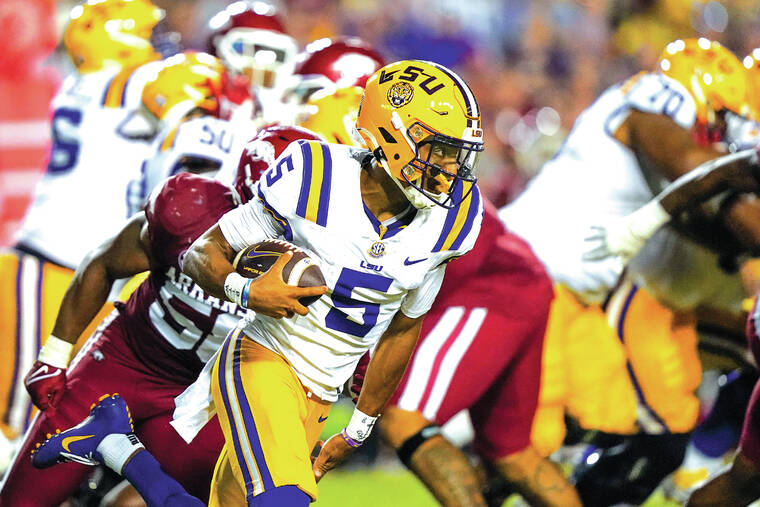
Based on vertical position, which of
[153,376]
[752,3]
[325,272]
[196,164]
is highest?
[325,272]

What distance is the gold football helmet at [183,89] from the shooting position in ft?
14.4

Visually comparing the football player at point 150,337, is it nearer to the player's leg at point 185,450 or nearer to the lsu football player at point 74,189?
the player's leg at point 185,450

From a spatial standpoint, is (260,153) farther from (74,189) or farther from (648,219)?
(74,189)

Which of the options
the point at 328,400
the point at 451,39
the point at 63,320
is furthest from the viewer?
the point at 451,39

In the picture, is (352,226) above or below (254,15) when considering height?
above

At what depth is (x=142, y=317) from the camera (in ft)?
11.1

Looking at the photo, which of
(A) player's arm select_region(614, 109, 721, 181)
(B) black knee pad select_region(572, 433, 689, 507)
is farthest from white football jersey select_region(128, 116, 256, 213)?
(B) black knee pad select_region(572, 433, 689, 507)

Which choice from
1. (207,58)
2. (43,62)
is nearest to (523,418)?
(207,58)

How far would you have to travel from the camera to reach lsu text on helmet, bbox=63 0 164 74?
4.89 metres

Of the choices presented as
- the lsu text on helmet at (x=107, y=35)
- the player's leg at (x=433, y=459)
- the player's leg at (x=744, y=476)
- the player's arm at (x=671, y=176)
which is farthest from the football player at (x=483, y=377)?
the lsu text on helmet at (x=107, y=35)

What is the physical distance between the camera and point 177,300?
10.8 feet

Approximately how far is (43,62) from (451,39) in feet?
12.7

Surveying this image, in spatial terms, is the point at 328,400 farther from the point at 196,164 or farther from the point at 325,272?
the point at 196,164

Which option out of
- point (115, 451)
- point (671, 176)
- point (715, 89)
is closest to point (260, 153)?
point (115, 451)
